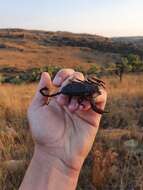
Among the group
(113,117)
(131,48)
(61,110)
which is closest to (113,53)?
(131,48)

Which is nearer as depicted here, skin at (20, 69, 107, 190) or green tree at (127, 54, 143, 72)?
skin at (20, 69, 107, 190)

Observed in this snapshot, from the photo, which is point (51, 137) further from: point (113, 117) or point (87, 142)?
point (113, 117)

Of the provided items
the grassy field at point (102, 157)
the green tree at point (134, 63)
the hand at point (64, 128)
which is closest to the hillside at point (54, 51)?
the green tree at point (134, 63)

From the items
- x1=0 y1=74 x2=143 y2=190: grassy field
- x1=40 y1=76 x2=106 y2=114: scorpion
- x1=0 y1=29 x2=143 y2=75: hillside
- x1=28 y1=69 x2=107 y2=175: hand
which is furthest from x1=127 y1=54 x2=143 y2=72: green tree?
x1=40 y1=76 x2=106 y2=114: scorpion

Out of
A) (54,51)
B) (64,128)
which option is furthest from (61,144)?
(54,51)

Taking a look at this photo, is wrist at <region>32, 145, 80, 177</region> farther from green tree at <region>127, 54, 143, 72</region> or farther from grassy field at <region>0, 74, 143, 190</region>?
green tree at <region>127, 54, 143, 72</region>

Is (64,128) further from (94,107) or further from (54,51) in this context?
(54,51)

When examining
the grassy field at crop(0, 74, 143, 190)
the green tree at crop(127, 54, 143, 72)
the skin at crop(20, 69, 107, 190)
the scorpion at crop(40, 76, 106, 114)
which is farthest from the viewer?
the green tree at crop(127, 54, 143, 72)
